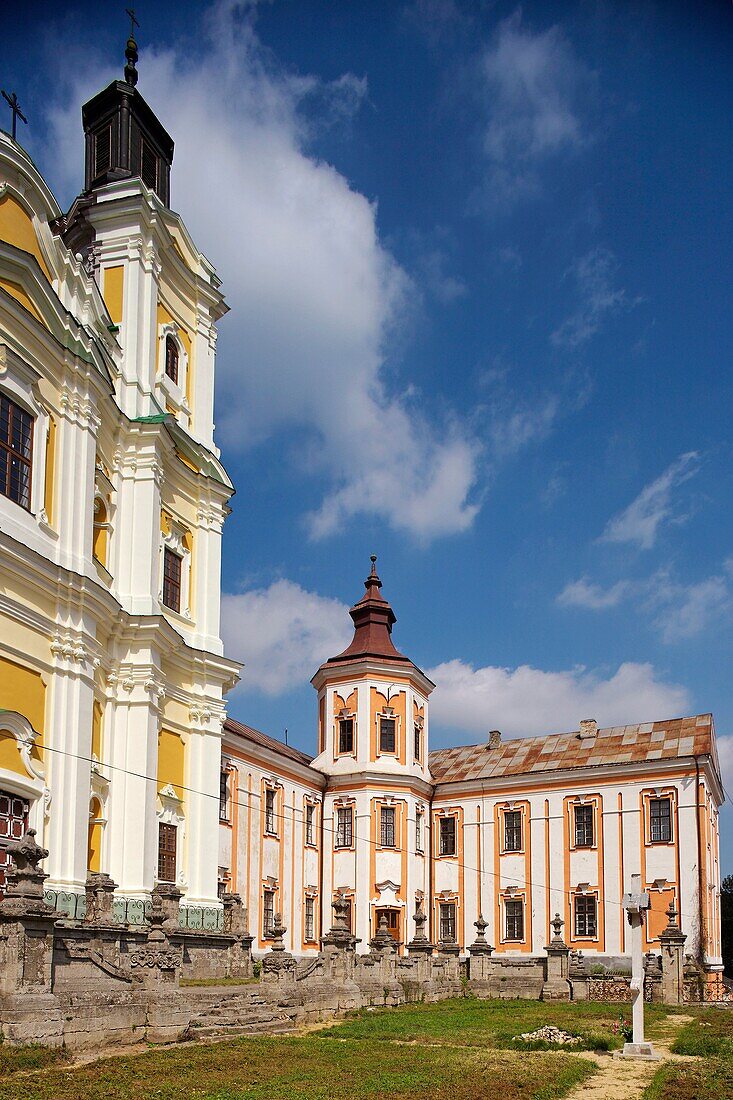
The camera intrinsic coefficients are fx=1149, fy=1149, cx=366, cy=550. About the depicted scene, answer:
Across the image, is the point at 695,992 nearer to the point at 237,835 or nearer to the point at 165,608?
the point at 237,835

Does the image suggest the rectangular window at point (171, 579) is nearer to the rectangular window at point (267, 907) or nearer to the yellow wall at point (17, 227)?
the yellow wall at point (17, 227)

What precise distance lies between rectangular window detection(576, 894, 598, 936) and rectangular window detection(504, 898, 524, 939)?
2537 mm

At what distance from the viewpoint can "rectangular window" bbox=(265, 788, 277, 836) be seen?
43.2 m

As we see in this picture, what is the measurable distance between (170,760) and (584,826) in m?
21.3

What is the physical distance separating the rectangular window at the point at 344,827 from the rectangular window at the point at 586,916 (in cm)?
946

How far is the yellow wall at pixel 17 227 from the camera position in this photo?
85.3ft

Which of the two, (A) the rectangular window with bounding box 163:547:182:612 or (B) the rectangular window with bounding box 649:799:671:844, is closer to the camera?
(A) the rectangular window with bounding box 163:547:182:612

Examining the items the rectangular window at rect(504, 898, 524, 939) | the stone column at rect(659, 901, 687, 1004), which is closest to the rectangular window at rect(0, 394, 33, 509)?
Result: the stone column at rect(659, 901, 687, 1004)

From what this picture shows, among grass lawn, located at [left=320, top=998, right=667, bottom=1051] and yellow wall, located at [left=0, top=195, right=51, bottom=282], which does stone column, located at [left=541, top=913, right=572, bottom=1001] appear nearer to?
grass lawn, located at [left=320, top=998, right=667, bottom=1051]

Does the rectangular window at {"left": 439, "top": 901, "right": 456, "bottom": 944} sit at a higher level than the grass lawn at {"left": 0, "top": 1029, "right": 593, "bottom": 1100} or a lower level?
lower

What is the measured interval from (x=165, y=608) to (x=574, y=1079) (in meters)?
19.5

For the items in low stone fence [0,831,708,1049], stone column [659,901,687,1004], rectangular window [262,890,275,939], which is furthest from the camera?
rectangular window [262,890,275,939]

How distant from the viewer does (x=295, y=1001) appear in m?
24.1

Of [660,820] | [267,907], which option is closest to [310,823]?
[267,907]
